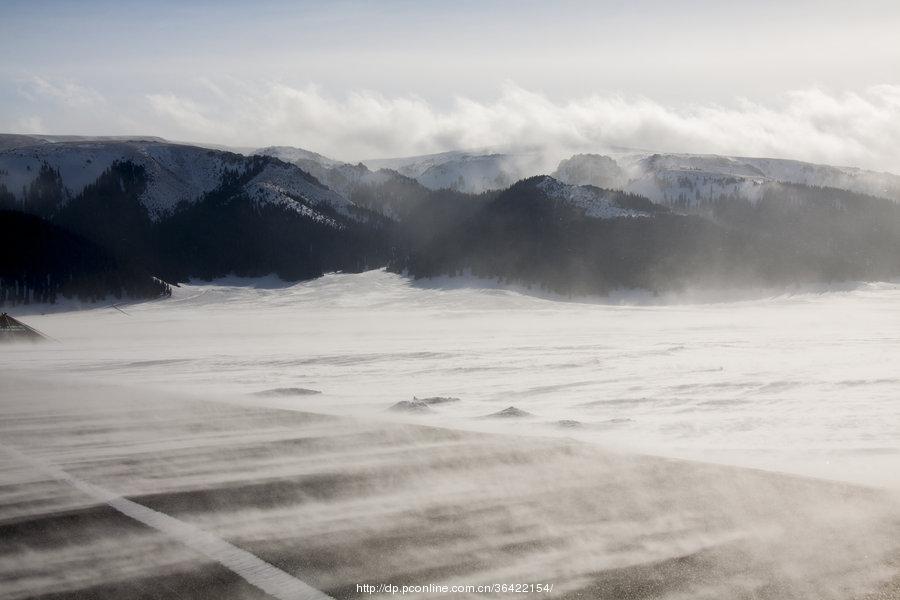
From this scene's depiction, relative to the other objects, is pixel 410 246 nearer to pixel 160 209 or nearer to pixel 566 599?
pixel 160 209

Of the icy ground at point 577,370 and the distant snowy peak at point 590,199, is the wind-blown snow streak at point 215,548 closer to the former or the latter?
the icy ground at point 577,370

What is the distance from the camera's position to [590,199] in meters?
142

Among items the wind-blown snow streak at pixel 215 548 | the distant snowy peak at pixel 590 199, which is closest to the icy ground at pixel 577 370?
the wind-blown snow streak at pixel 215 548

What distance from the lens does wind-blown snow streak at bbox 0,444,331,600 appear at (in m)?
Answer: 10.1

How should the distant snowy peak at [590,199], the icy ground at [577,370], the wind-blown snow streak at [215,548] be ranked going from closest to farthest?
the wind-blown snow streak at [215,548] → the icy ground at [577,370] → the distant snowy peak at [590,199]

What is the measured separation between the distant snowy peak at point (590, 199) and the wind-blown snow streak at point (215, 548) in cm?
12643

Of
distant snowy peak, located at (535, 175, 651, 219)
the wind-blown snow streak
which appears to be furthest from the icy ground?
distant snowy peak, located at (535, 175, 651, 219)

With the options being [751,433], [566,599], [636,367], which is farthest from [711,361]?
[566,599]

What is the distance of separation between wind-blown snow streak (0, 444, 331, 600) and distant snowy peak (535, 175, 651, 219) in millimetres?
126428

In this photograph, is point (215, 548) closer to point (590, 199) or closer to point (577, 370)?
A: point (577, 370)

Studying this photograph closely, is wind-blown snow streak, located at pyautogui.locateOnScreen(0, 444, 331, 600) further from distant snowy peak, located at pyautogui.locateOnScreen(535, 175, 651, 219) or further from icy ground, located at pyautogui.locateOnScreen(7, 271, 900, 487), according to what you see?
distant snowy peak, located at pyautogui.locateOnScreen(535, 175, 651, 219)

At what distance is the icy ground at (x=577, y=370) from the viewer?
21656mm

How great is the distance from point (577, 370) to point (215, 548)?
93.6ft

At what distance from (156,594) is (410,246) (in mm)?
183930
